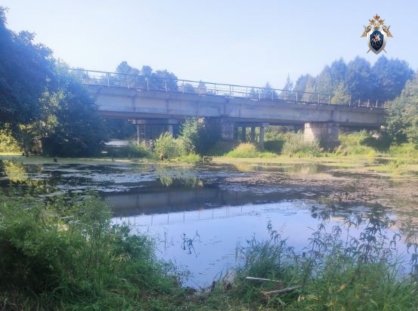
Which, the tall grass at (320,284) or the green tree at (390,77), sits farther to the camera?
the green tree at (390,77)

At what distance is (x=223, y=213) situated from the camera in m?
10.8

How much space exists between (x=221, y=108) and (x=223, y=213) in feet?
96.6

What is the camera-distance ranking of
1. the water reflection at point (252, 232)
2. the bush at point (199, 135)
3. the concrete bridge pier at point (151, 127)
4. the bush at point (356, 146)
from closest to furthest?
the water reflection at point (252, 232) → the bush at point (199, 135) → the bush at point (356, 146) → the concrete bridge pier at point (151, 127)

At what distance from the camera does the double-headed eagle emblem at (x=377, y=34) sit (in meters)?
11.6

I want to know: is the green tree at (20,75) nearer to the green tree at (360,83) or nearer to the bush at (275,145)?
the bush at (275,145)

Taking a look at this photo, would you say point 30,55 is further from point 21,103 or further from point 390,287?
point 390,287

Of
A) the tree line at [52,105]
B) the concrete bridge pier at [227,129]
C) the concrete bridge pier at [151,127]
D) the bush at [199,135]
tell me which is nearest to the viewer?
the tree line at [52,105]

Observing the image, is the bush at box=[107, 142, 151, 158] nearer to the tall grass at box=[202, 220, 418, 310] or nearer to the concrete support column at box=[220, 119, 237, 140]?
the concrete support column at box=[220, 119, 237, 140]

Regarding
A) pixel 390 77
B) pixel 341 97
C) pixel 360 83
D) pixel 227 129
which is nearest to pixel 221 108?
pixel 227 129

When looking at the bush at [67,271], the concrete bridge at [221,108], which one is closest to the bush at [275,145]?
the concrete bridge at [221,108]

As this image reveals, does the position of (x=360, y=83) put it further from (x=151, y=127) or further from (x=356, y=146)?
(x=151, y=127)

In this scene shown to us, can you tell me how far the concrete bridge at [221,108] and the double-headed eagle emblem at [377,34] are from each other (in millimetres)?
24532

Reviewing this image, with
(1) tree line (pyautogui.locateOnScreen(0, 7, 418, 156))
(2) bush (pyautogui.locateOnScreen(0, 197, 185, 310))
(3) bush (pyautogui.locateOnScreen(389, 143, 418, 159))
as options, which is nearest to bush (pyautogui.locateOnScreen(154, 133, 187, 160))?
(1) tree line (pyautogui.locateOnScreen(0, 7, 418, 156))

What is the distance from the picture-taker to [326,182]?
57.0 feet
